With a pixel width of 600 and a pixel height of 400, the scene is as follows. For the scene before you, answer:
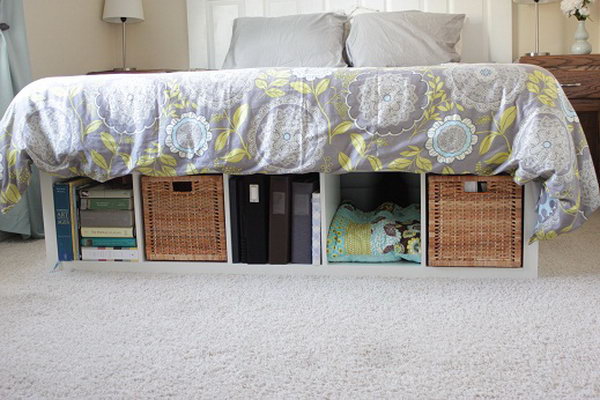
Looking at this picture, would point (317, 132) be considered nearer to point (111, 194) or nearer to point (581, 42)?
point (111, 194)

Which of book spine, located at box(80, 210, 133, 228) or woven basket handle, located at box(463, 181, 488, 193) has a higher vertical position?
woven basket handle, located at box(463, 181, 488, 193)

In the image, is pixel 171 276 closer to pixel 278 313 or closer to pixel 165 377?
pixel 278 313

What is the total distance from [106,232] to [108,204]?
103mm

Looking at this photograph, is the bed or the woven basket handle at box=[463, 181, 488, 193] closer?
the bed

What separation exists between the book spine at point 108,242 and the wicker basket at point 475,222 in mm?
1071

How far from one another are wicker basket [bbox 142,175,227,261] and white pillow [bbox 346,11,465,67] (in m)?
1.30

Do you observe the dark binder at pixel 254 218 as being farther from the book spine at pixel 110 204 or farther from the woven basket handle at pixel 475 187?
the woven basket handle at pixel 475 187

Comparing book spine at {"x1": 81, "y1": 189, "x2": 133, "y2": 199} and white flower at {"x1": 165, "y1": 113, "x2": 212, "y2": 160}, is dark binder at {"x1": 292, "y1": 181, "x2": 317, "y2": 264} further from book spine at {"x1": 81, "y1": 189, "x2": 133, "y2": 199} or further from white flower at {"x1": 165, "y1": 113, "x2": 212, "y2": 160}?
book spine at {"x1": 81, "y1": 189, "x2": 133, "y2": 199}

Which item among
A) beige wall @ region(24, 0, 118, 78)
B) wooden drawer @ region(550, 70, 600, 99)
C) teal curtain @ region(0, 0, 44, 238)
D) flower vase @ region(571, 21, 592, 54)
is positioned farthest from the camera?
flower vase @ region(571, 21, 592, 54)

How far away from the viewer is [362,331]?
1747 millimetres

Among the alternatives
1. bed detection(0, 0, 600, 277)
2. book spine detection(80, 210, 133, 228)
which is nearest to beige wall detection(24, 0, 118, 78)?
bed detection(0, 0, 600, 277)

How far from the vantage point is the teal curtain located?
2936 millimetres

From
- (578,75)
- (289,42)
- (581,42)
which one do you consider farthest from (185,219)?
(581,42)

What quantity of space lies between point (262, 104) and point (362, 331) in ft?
2.70
